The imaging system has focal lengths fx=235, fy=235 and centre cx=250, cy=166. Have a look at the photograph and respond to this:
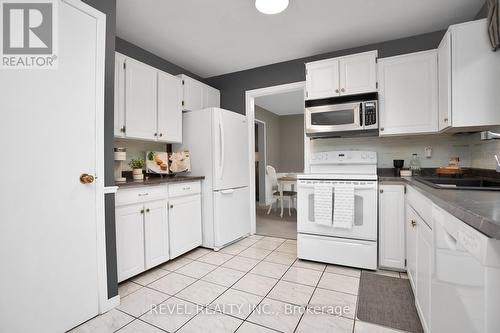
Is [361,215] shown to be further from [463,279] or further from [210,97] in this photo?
[210,97]

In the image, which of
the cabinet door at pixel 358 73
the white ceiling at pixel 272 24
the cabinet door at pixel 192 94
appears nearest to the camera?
the white ceiling at pixel 272 24

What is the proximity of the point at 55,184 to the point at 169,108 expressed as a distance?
5.59 feet

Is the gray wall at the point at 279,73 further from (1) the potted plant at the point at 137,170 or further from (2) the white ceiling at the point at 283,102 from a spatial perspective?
(1) the potted plant at the point at 137,170

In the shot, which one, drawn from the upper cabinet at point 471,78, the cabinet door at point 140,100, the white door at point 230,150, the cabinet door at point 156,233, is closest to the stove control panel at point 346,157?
the upper cabinet at point 471,78

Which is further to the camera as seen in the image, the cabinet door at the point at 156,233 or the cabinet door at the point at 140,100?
the cabinet door at the point at 140,100

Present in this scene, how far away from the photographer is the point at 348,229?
237cm

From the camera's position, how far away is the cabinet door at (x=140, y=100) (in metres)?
2.47

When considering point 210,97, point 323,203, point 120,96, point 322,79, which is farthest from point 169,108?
point 323,203

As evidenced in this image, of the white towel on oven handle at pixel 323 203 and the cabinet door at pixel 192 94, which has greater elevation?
the cabinet door at pixel 192 94

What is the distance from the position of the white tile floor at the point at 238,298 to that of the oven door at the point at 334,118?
1.51 meters

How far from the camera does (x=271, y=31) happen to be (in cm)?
258

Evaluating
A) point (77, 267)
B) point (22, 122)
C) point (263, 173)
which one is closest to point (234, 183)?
point (77, 267)

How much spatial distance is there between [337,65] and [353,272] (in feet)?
7.34

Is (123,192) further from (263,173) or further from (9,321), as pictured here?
(263,173)
